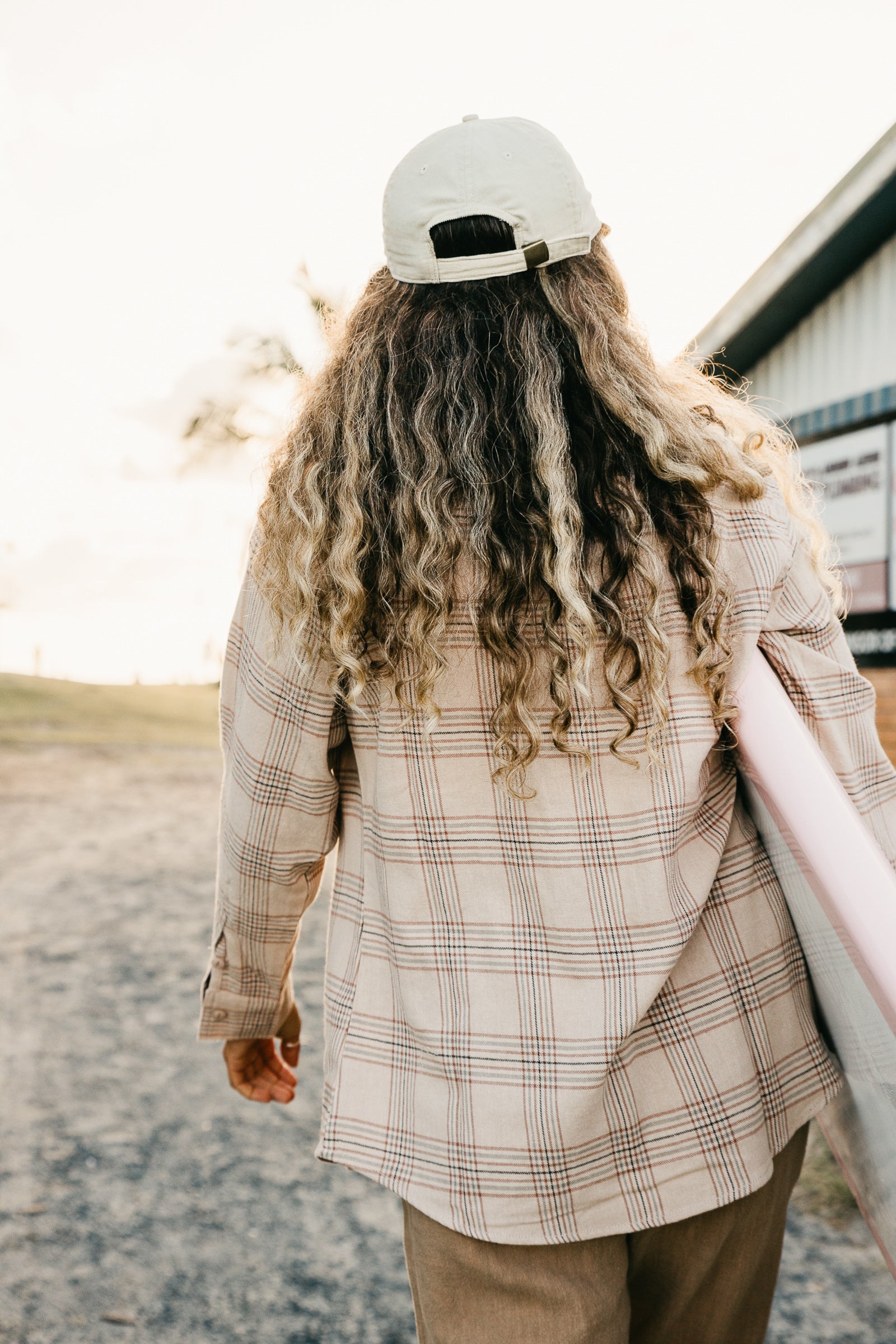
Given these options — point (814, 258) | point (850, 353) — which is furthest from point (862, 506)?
point (814, 258)

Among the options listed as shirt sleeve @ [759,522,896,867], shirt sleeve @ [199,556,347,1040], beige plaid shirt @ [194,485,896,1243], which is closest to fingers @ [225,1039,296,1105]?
shirt sleeve @ [199,556,347,1040]

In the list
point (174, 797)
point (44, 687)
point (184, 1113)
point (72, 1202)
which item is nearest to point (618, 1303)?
point (72, 1202)

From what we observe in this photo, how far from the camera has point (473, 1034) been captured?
114cm

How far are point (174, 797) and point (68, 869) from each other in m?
4.04

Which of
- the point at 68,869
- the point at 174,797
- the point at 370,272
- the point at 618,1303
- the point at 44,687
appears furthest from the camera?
Answer: the point at 44,687

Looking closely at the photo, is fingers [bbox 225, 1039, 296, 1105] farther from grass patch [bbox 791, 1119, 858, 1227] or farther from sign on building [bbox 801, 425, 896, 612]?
sign on building [bbox 801, 425, 896, 612]

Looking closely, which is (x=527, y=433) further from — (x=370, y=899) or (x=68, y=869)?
(x=68, y=869)

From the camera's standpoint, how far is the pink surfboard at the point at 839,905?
3.17ft

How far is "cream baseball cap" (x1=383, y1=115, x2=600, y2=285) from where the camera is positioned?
3.83 ft

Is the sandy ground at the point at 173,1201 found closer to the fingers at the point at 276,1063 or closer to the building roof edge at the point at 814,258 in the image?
the fingers at the point at 276,1063

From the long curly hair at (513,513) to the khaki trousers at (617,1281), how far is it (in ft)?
1.96

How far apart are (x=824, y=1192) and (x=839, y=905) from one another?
8.89 ft

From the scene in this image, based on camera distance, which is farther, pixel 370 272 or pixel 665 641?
pixel 370 272

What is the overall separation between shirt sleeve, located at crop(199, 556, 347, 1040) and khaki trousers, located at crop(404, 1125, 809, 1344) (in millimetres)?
442
